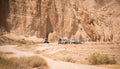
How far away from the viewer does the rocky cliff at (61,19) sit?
40.7m

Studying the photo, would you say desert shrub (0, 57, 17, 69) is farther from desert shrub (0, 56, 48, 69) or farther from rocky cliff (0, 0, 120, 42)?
rocky cliff (0, 0, 120, 42)

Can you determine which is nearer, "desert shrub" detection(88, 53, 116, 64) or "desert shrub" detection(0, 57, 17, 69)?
"desert shrub" detection(0, 57, 17, 69)

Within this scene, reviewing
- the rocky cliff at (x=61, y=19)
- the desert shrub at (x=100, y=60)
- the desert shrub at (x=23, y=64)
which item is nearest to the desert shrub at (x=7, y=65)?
the desert shrub at (x=23, y=64)

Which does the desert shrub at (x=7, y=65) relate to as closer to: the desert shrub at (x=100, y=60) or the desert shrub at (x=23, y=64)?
the desert shrub at (x=23, y=64)

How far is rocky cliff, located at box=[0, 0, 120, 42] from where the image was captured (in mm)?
40688

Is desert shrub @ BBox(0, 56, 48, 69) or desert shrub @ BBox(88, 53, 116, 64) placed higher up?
desert shrub @ BBox(0, 56, 48, 69)

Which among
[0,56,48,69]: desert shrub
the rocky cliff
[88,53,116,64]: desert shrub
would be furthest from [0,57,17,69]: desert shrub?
the rocky cliff

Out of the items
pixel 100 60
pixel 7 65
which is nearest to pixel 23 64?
pixel 7 65

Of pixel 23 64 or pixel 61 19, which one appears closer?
pixel 23 64

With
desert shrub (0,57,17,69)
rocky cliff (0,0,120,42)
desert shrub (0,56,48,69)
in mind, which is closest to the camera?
desert shrub (0,57,17,69)

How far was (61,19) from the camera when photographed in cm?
4234

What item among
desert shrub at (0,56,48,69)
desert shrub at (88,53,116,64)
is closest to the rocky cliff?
desert shrub at (88,53,116,64)

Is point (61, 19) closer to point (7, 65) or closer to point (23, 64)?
point (23, 64)

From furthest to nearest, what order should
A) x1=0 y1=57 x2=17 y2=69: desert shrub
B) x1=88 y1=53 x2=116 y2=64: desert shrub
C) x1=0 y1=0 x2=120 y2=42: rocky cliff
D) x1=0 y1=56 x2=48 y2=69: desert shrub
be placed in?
x1=0 y1=0 x2=120 y2=42: rocky cliff, x1=88 y1=53 x2=116 y2=64: desert shrub, x1=0 y1=56 x2=48 y2=69: desert shrub, x1=0 y1=57 x2=17 y2=69: desert shrub
